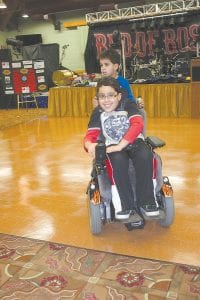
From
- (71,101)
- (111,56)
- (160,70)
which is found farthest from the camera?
(160,70)

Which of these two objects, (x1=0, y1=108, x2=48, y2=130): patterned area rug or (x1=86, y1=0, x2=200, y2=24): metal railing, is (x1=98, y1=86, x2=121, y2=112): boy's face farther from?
(x1=86, y1=0, x2=200, y2=24): metal railing

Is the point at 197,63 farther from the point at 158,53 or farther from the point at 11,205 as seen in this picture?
the point at 11,205

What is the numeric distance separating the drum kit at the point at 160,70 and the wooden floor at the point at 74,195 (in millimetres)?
1476

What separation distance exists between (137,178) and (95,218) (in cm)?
40

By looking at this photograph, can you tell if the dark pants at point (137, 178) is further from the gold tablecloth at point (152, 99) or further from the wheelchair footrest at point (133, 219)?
the gold tablecloth at point (152, 99)

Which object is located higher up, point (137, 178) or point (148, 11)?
point (148, 11)

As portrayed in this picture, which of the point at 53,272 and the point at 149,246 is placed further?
the point at 149,246

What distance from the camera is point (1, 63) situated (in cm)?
916

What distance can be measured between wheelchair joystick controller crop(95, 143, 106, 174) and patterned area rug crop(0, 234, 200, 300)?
1.76 ft

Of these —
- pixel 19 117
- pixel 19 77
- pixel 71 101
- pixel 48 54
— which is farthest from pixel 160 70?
pixel 48 54

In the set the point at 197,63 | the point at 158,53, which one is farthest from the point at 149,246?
the point at 158,53

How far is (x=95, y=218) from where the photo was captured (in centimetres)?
218

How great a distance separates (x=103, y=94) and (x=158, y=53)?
654cm

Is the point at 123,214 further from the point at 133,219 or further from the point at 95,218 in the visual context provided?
the point at 95,218
